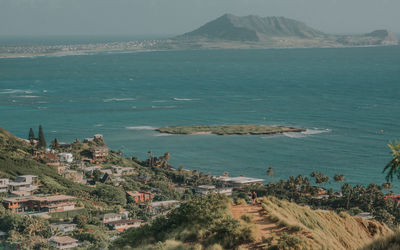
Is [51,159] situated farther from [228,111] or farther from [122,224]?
[228,111]

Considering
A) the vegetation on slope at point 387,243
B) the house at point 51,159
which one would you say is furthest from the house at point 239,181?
the vegetation on slope at point 387,243

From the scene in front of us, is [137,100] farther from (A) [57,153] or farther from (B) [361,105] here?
(A) [57,153]

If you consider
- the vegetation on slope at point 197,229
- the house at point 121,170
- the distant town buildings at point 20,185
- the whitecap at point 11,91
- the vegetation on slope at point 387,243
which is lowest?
the house at point 121,170

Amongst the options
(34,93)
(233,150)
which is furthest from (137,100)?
(233,150)

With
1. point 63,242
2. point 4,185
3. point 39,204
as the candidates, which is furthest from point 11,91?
point 63,242

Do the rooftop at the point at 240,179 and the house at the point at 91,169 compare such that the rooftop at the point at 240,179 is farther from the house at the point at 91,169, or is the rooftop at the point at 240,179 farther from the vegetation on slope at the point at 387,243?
the vegetation on slope at the point at 387,243

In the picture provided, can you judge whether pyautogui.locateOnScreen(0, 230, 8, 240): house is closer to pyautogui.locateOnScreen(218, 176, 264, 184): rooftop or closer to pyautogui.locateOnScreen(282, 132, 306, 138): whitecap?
pyautogui.locateOnScreen(218, 176, 264, 184): rooftop
